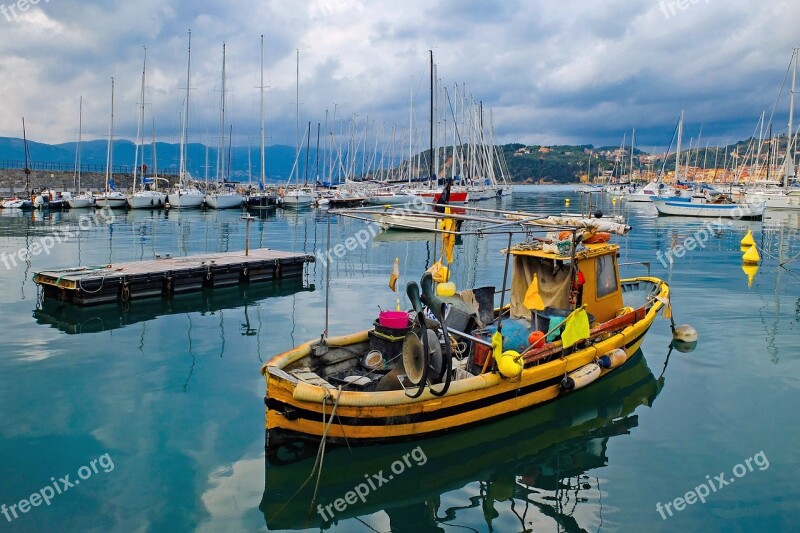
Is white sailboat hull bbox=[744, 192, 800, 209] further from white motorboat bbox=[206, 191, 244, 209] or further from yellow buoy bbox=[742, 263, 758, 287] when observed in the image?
white motorboat bbox=[206, 191, 244, 209]

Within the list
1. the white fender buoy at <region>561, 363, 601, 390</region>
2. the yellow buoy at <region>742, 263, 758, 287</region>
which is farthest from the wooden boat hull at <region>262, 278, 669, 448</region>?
the yellow buoy at <region>742, 263, 758, 287</region>

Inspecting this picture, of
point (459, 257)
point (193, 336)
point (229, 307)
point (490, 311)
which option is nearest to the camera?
point (490, 311)

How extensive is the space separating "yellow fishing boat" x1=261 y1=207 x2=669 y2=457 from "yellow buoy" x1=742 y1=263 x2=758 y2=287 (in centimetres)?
1244

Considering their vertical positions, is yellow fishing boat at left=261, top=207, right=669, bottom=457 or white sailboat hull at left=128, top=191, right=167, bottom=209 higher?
white sailboat hull at left=128, top=191, right=167, bottom=209

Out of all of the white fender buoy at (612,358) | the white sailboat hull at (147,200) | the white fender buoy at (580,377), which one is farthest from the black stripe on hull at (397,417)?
the white sailboat hull at (147,200)

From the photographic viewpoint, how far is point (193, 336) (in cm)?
1598

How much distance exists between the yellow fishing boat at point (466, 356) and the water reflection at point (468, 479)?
1.09 ft

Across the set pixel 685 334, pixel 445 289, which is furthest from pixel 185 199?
pixel 445 289

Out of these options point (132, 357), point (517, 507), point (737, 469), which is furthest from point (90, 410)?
point (737, 469)

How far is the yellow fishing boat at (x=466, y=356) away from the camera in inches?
341

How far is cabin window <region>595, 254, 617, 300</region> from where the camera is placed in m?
13.1

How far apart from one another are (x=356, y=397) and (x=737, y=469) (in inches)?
235

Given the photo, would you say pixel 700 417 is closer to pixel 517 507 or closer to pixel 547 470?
pixel 547 470

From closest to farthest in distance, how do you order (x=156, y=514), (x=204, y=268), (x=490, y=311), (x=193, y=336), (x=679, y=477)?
(x=156, y=514)
(x=679, y=477)
(x=490, y=311)
(x=193, y=336)
(x=204, y=268)
